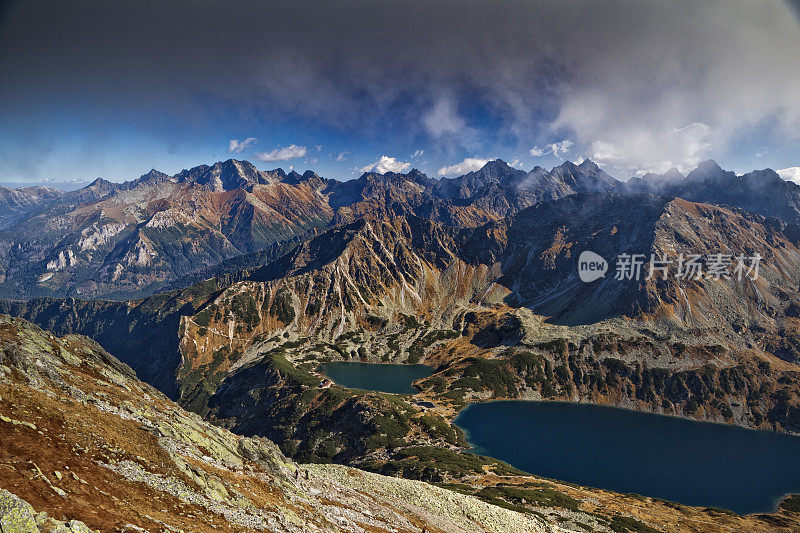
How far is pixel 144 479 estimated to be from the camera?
85.6ft

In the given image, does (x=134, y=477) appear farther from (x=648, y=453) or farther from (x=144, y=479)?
(x=648, y=453)

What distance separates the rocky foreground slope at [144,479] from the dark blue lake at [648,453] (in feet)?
332

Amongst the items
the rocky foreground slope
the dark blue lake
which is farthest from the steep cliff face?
the dark blue lake

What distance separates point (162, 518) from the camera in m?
22.0

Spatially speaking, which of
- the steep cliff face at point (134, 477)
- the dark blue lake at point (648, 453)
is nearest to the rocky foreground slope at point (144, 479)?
the steep cliff face at point (134, 477)

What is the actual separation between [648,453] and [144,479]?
19481 centimetres

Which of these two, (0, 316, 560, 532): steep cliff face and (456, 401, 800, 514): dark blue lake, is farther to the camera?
(456, 401, 800, 514): dark blue lake

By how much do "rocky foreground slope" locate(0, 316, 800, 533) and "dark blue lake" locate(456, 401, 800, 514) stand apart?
3983 inches

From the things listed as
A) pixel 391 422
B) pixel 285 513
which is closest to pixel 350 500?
pixel 285 513

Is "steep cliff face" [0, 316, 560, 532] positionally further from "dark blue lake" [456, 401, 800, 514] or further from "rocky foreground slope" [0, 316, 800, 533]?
"dark blue lake" [456, 401, 800, 514]

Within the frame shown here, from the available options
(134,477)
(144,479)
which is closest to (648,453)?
(144,479)

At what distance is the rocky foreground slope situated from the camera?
1900cm

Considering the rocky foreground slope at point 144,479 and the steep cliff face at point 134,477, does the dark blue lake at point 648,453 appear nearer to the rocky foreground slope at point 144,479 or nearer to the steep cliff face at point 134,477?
the rocky foreground slope at point 144,479

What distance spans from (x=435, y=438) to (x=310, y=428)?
2328 inches
